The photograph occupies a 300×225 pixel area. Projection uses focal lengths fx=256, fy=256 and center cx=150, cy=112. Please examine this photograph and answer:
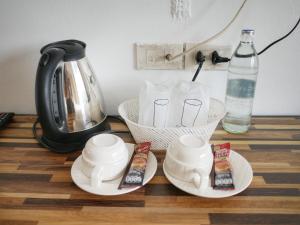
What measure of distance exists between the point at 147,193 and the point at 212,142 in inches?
11.0

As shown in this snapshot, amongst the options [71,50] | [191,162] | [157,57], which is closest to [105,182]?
[191,162]

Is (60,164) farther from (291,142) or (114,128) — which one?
(291,142)

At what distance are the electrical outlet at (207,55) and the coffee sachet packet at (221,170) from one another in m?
0.29

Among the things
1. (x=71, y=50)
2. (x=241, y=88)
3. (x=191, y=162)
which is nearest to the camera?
(x=191, y=162)

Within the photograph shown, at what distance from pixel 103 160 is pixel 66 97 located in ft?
0.75

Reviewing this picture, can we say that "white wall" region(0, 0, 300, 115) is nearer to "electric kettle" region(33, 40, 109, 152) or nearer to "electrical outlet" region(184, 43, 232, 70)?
"electrical outlet" region(184, 43, 232, 70)

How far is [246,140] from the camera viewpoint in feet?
2.43

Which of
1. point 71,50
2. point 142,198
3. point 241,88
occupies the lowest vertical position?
point 142,198

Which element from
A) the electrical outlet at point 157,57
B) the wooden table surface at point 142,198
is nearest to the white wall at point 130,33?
the electrical outlet at point 157,57

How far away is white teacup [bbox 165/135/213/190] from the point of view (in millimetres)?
526

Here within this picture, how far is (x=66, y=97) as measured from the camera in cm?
67

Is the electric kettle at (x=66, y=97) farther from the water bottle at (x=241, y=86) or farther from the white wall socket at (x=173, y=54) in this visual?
the water bottle at (x=241, y=86)

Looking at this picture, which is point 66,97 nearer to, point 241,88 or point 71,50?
point 71,50

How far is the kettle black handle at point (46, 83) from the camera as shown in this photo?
1.93 feet
